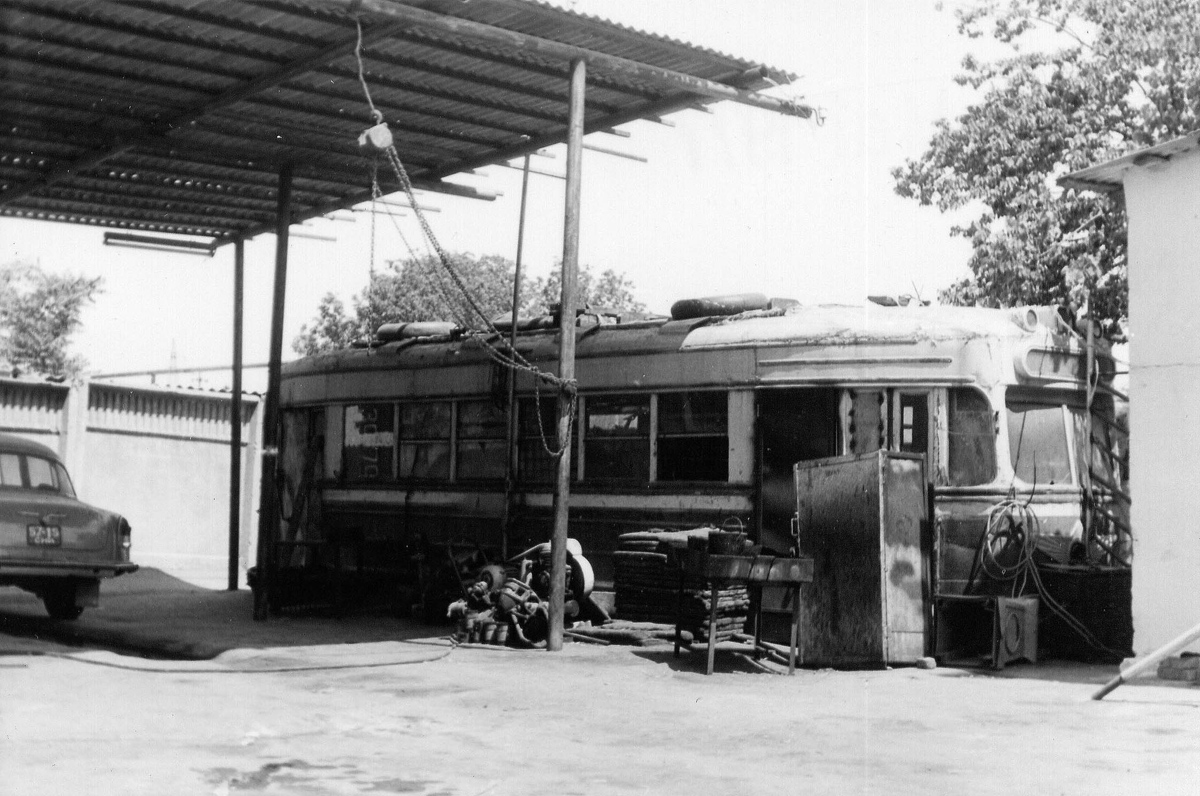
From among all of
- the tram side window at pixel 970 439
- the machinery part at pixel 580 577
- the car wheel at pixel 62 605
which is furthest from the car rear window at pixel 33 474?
the tram side window at pixel 970 439

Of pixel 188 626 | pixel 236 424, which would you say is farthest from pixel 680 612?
pixel 236 424

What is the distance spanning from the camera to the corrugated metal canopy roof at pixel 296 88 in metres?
11.7

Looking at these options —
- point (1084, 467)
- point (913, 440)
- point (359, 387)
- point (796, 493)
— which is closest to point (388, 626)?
→ point (359, 387)

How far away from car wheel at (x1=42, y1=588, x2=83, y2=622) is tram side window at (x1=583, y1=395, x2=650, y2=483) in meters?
5.19

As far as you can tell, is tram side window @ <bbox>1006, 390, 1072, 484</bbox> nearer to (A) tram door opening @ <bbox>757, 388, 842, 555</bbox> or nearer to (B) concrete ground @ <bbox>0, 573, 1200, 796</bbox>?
(A) tram door opening @ <bbox>757, 388, 842, 555</bbox>

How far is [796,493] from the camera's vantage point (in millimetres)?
12227

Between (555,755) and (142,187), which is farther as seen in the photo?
(142,187)

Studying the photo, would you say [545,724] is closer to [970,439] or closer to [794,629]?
[794,629]

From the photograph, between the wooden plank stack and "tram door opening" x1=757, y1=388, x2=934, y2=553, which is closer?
the wooden plank stack

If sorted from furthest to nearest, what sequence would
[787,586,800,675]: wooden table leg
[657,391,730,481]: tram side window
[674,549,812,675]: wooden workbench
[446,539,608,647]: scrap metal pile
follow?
[657,391,730,481]: tram side window → [446,539,608,647]: scrap metal pile → [787,586,800,675]: wooden table leg → [674,549,812,675]: wooden workbench

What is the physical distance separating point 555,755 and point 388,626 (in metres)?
7.19

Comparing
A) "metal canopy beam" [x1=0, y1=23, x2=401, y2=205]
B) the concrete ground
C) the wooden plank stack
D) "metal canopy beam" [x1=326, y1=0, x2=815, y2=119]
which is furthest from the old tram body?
"metal canopy beam" [x1=0, y1=23, x2=401, y2=205]

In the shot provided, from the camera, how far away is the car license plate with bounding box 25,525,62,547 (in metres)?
13.3

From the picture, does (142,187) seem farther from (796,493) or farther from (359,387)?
(796,493)
